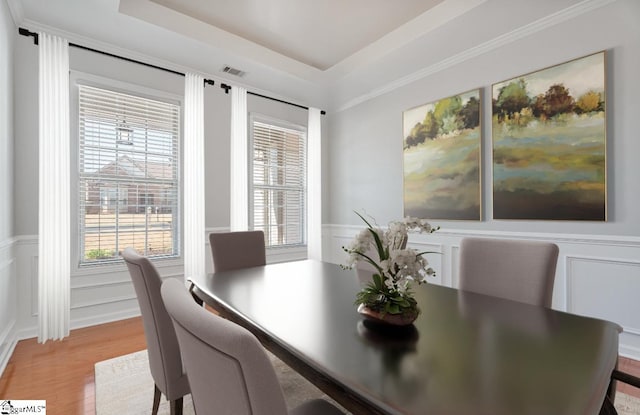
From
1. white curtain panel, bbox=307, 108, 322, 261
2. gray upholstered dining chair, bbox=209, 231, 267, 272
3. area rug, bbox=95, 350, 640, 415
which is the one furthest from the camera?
white curtain panel, bbox=307, 108, 322, 261

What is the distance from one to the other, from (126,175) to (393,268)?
323cm

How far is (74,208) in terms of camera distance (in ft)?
9.67

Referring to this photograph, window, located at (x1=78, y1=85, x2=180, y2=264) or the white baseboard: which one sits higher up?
window, located at (x1=78, y1=85, x2=180, y2=264)

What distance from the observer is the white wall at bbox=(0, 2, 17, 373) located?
88.7 inches

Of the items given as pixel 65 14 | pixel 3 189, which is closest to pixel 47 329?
pixel 3 189

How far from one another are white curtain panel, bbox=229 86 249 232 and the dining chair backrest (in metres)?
3.34

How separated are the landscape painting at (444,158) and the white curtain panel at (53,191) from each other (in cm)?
356

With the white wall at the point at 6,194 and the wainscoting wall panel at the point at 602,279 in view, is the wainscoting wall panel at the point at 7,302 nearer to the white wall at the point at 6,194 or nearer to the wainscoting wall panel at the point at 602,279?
the white wall at the point at 6,194

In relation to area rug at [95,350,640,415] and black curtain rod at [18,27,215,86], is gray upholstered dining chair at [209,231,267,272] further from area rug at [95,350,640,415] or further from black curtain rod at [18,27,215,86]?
black curtain rod at [18,27,215,86]

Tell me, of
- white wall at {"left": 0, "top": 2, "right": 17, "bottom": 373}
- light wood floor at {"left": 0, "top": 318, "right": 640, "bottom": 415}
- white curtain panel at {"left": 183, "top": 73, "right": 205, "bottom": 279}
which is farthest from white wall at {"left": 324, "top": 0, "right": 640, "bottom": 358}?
white wall at {"left": 0, "top": 2, "right": 17, "bottom": 373}

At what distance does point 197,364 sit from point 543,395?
74 cm

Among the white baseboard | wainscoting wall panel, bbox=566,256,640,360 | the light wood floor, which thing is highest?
wainscoting wall panel, bbox=566,256,640,360

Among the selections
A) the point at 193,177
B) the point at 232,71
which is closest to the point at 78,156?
the point at 193,177

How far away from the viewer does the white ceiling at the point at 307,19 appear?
→ 9.23 feet
